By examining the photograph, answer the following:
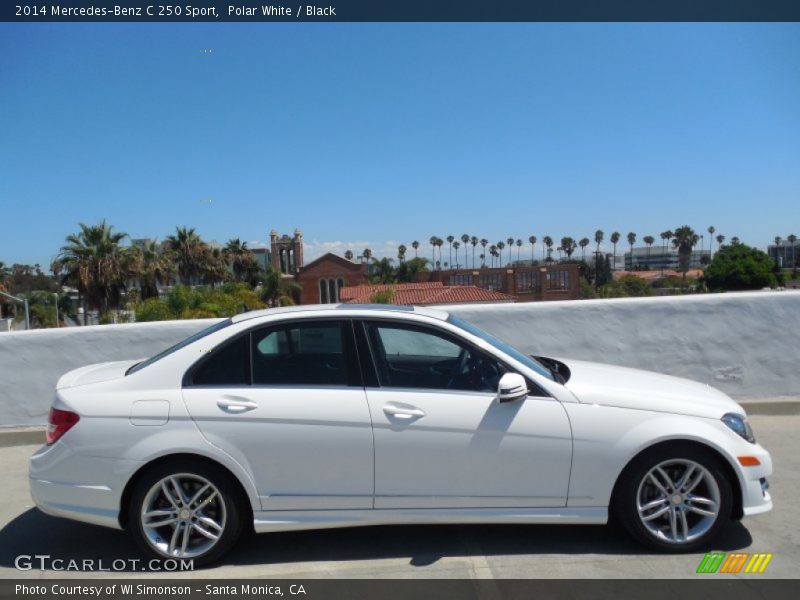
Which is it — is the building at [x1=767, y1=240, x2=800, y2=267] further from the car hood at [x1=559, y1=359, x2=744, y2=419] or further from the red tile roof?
the car hood at [x1=559, y1=359, x2=744, y2=419]

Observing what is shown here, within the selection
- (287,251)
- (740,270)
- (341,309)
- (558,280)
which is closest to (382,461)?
(341,309)

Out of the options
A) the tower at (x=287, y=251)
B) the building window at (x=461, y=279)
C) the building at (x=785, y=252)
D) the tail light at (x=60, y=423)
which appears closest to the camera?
the tail light at (x=60, y=423)

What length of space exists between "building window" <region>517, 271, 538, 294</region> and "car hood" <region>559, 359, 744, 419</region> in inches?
1764

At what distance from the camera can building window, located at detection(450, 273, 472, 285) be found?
66.8 metres

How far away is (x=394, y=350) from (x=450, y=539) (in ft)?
4.07

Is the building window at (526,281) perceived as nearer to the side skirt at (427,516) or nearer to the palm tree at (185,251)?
the palm tree at (185,251)

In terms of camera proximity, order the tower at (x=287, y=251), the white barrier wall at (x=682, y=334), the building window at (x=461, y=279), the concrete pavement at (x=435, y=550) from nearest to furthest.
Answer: the concrete pavement at (x=435, y=550), the white barrier wall at (x=682, y=334), the building window at (x=461, y=279), the tower at (x=287, y=251)

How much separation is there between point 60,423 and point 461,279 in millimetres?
65166

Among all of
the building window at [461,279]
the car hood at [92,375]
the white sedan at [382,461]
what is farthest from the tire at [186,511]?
the building window at [461,279]

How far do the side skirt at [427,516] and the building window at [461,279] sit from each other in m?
62.5

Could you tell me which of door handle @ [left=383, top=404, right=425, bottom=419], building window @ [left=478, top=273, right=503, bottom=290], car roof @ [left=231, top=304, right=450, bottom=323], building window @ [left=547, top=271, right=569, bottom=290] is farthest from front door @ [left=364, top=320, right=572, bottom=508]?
building window @ [left=478, top=273, right=503, bottom=290]

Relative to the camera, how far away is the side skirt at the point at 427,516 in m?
3.71
